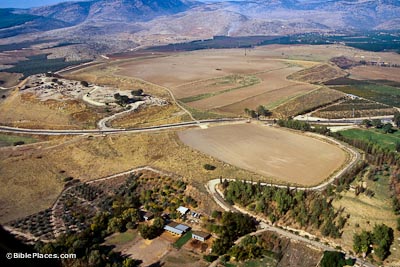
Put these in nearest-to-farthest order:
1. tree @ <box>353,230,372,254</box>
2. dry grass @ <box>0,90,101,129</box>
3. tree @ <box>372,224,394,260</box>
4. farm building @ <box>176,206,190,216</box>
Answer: tree @ <box>372,224,394,260</box> → tree @ <box>353,230,372,254</box> → farm building @ <box>176,206,190,216</box> → dry grass @ <box>0,90,101,129</box>

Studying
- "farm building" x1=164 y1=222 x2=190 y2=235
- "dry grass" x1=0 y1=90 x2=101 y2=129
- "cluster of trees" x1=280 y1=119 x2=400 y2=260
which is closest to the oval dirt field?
"cluster of trees" x1=280 y1=119 x2=400 y2=260

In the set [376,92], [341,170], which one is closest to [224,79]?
[376,92]

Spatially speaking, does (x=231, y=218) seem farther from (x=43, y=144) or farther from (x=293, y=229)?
(x=43, y=144)

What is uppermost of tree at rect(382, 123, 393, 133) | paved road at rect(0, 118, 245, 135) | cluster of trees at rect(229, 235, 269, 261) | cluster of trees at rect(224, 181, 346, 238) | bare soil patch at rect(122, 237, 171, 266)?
paved road at rect(0, 118, 245, 135)

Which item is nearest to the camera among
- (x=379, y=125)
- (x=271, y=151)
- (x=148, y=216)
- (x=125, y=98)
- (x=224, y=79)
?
(x=148, y=216)

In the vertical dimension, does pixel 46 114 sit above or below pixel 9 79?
below

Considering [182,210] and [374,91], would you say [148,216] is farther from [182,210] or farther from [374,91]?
[374,91]

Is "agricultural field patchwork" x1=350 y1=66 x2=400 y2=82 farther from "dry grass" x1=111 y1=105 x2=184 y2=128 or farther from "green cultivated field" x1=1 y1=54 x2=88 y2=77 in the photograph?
"green cultivated field" x1=1 y1=54 x2=88 y2=77

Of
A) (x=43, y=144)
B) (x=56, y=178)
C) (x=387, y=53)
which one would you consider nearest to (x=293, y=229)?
(x=56, y=178)
